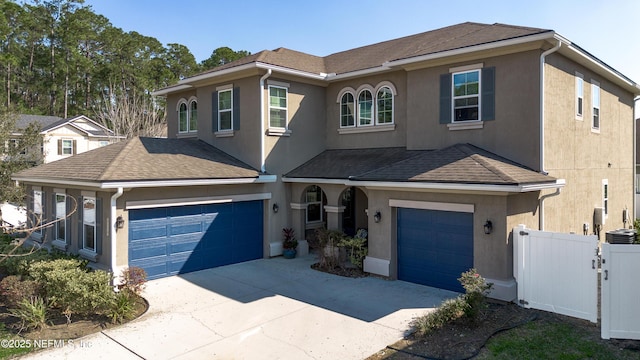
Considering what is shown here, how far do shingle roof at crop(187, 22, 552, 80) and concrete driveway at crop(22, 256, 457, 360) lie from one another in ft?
22.7

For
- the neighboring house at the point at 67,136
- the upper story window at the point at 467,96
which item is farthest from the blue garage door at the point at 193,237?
the neighboring house at the point at 67,136

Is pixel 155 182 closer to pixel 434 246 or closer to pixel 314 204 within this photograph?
pixel 314 204

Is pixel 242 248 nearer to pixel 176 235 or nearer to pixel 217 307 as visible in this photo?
pixel 176 235

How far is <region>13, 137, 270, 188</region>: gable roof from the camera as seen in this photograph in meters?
11.1

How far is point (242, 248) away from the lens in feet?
45.2

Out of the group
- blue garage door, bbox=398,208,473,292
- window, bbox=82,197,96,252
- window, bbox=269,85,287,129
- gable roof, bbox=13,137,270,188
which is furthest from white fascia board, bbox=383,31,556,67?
window, bbox=82,197,96,252

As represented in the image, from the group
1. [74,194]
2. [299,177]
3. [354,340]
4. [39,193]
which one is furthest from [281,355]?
[39,193]

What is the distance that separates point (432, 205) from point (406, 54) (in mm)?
6244

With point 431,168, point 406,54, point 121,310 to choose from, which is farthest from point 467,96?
point 121,310

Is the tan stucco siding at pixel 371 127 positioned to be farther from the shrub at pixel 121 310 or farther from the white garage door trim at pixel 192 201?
the shrub at pixel 121 310

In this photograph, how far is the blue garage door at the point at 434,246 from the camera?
10.2 metres

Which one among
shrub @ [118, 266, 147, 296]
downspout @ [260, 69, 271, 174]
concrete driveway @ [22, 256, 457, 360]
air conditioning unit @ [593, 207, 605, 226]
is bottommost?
concrete driveway @ [22, 256, 457, 360]

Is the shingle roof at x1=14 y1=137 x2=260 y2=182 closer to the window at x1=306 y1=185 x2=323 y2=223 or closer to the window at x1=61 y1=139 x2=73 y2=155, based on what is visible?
the window at x1=306 y1=185 x2=323 y2=223

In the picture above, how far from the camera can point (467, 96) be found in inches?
473
